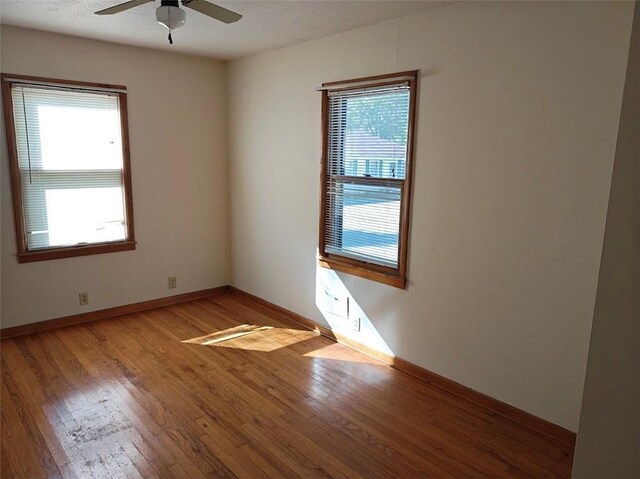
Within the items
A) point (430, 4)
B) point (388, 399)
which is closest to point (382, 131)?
point (430, 4)

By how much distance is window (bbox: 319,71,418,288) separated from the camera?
10.3 ft

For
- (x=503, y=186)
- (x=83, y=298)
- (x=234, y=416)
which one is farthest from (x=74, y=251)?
(x=503, y=186)

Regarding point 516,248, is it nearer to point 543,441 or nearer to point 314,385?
point 543,441

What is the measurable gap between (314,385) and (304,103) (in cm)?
227

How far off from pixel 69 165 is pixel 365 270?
2628 millimetres

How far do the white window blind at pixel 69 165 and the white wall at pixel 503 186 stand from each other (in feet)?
6.20

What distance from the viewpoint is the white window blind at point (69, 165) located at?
3619 mm

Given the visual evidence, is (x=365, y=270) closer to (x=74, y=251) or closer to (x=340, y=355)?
(x=340, y=355)

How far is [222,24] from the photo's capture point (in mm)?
3238

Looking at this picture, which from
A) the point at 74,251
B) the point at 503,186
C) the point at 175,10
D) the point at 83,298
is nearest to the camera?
the point at 175,10

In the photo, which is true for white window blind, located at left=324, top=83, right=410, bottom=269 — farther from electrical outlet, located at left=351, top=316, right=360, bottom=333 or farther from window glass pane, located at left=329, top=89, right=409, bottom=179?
electrical outlet, located at left=351, top=316, right=360, bottom=333

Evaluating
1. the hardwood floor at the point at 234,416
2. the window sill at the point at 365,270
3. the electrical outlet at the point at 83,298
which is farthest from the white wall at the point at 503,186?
the electrical outlet at the point at 83,298

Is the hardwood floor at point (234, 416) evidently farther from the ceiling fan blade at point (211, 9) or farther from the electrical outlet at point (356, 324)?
the ceiling fan blade at point (211, 9)

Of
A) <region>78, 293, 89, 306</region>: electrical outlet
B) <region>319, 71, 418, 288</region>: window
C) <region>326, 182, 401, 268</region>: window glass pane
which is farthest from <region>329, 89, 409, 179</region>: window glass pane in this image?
<region>78, 293, 89, 306</region>: electrical outlet
